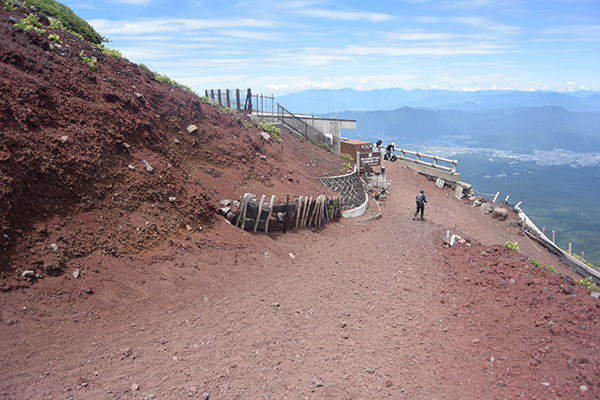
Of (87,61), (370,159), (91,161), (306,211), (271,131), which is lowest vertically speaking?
(306,211)

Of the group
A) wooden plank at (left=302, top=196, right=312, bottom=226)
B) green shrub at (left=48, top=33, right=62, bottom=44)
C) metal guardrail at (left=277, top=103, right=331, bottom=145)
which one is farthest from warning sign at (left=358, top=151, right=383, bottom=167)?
green shrub at (left=48, top=33, right=62, bottom=44)

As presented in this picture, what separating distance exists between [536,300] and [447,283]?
2451mm

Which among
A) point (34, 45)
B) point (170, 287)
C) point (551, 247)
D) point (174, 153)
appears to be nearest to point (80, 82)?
point (34, 45)

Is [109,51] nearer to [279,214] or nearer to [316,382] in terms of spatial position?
[279,214]

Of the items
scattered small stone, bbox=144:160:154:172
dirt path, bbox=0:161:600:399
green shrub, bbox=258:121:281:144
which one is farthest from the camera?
green shrub, bbox=258:121:281:144

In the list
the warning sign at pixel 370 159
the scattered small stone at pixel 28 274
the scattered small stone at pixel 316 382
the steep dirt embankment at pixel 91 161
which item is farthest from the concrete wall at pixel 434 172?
the scattered small stone at pixel 28 274

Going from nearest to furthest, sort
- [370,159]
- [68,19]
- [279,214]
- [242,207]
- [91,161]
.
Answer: [91,161] < [242,207] < [279,214] < [68,19] < [370,159]

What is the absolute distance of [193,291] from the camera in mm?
8055

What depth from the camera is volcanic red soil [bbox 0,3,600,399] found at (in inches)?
217

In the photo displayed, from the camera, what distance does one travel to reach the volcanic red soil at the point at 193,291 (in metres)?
5.52

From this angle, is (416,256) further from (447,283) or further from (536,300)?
(536,300)

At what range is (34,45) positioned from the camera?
10.5 meters

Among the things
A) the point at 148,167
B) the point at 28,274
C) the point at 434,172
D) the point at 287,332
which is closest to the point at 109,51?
the point at 148,167

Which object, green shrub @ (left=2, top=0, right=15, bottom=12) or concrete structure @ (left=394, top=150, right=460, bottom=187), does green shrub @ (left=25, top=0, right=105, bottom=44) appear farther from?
concrete structure @ (left=394, top=150, right=460, bottom=187)
